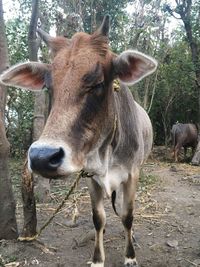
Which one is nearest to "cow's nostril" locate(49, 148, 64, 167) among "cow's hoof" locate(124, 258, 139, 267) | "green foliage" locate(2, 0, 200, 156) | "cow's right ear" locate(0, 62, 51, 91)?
"cow's right ear" locate(0, 62, 51, 91)

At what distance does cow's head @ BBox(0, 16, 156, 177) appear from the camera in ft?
8.08

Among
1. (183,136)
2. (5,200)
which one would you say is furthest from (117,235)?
(183,136)

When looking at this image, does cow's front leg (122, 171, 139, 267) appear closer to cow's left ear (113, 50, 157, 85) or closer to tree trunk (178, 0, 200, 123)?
cow's left ear (113, 50, 157, 85)

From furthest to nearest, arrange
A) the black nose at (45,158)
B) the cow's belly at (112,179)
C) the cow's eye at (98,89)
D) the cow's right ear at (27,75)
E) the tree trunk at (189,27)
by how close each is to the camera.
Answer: the tree trunk at (189,27) → the cow's belly at (112,179) → the cow's right ear at (27,75) → the cow's eye at (98,89) → the black nose at (45,158)

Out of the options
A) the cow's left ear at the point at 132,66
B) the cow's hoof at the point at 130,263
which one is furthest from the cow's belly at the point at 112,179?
the cow's left ear at the point at 132,66

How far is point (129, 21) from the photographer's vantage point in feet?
43.7

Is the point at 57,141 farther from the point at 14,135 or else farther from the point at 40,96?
the point at 14,135

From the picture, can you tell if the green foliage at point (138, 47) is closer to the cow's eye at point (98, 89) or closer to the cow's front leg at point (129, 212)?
the cow's front leg at point (129, 212)

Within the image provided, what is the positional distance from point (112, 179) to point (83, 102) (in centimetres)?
129

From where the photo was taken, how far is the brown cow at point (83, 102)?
2488 mm

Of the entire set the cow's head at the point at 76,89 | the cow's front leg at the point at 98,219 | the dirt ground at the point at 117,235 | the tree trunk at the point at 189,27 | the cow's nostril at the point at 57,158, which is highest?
the tree trunk at the point at 189,27

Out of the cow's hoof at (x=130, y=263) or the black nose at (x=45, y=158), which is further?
the cow's hoof at (x=130, y=263)

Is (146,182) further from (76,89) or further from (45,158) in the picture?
(45,158)

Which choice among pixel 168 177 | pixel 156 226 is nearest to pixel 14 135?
pixel 168 177
